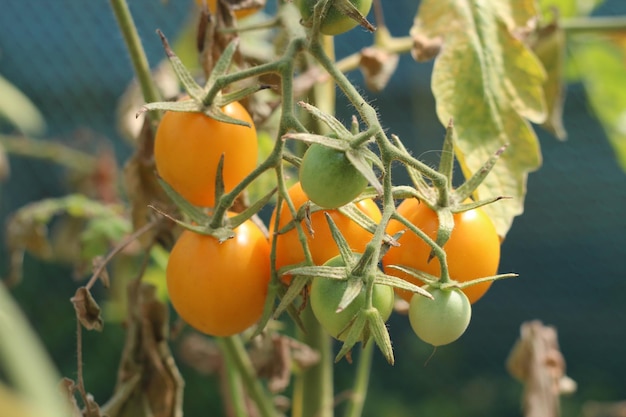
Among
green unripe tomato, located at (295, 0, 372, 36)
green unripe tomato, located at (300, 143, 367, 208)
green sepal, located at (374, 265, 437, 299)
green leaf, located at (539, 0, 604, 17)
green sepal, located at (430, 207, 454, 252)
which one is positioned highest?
green unripe tomato, located at (295, 0, 372, 36)

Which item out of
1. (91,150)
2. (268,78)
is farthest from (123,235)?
(91,150)

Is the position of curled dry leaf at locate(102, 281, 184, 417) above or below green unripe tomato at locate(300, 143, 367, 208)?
below

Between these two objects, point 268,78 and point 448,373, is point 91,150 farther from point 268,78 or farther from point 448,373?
point 268,78

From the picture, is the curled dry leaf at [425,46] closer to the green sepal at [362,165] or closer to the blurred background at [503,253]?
the green sepal at [362,165]

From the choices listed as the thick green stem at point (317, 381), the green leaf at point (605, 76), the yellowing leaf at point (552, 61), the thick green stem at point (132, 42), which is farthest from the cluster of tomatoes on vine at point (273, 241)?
the green leaf at point (605, 76)

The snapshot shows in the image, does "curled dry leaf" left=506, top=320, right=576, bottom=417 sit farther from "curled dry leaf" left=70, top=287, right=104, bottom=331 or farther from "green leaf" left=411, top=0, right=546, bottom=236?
"curled dry leaf" left=70, top=287, right=104, bottom=331

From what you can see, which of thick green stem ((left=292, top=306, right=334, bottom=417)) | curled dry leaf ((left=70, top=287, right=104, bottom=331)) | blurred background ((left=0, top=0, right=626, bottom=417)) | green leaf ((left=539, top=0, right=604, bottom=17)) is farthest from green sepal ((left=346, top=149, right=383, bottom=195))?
blurred background ((left=0, top=0, right=626, bottom=417))

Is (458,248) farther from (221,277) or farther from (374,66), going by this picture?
(374,66)
